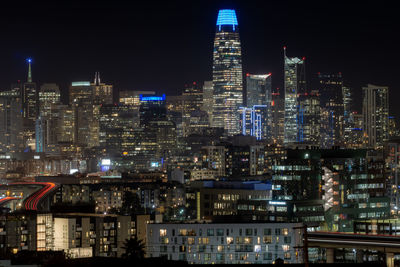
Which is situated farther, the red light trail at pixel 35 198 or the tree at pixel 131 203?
the tree at pixel 131 203

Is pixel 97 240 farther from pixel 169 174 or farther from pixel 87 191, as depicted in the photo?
pixel 169 174

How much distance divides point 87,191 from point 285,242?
66963 mm

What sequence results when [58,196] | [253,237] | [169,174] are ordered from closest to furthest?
[253,237]
[58,196]
[169,174]

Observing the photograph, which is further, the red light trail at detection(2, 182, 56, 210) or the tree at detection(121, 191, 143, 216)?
the tree at detection(121, 191, 143, 216)

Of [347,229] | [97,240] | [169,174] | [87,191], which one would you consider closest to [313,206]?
[347,229]

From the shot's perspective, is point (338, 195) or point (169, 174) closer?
point (338, 195)

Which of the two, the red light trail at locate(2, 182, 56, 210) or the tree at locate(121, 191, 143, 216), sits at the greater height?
the red light trail at locate(2, 182, 56, 210)

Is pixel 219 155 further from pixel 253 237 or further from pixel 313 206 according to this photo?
pixel 253 237

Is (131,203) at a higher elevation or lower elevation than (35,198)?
lower

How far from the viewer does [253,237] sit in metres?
62.1

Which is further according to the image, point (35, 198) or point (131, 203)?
point (131, 203)

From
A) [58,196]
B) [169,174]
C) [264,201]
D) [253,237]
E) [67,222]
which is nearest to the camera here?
[253,237]

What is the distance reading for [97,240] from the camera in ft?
235

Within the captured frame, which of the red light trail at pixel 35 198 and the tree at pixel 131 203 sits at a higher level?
the red light trail at pixel 35 198
